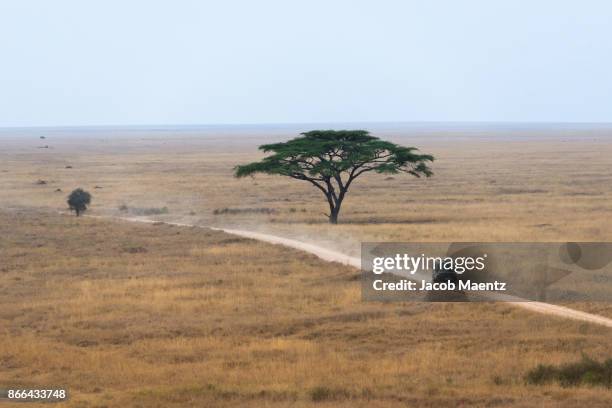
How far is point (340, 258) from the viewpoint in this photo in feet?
124

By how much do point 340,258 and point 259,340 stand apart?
13.6 meters

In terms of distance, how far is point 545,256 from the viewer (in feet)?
118

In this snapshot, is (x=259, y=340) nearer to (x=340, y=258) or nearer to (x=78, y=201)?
(x=340, y=258)

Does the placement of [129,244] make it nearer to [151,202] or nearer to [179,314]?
[179,314]

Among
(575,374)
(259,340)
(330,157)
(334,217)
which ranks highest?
(330,157)

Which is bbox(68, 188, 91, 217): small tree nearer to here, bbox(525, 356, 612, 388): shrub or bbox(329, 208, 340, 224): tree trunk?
bbox(329, 208, 340, 224): tree trunk

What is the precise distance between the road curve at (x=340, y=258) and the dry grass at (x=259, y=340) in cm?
67

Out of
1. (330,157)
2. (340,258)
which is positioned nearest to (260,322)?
(340,258)

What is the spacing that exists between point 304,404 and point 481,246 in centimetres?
2216

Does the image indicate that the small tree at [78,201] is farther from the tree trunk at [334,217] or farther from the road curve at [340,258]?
the tree trunk at [334,217]

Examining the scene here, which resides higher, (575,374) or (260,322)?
(575,374)

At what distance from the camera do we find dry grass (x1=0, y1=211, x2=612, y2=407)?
18375 mm

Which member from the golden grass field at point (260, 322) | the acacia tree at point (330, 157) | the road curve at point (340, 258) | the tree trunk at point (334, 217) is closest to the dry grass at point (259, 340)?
the golden grass field at point (260, 322)

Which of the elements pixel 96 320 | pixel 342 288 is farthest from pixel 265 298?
pixel 96 320
